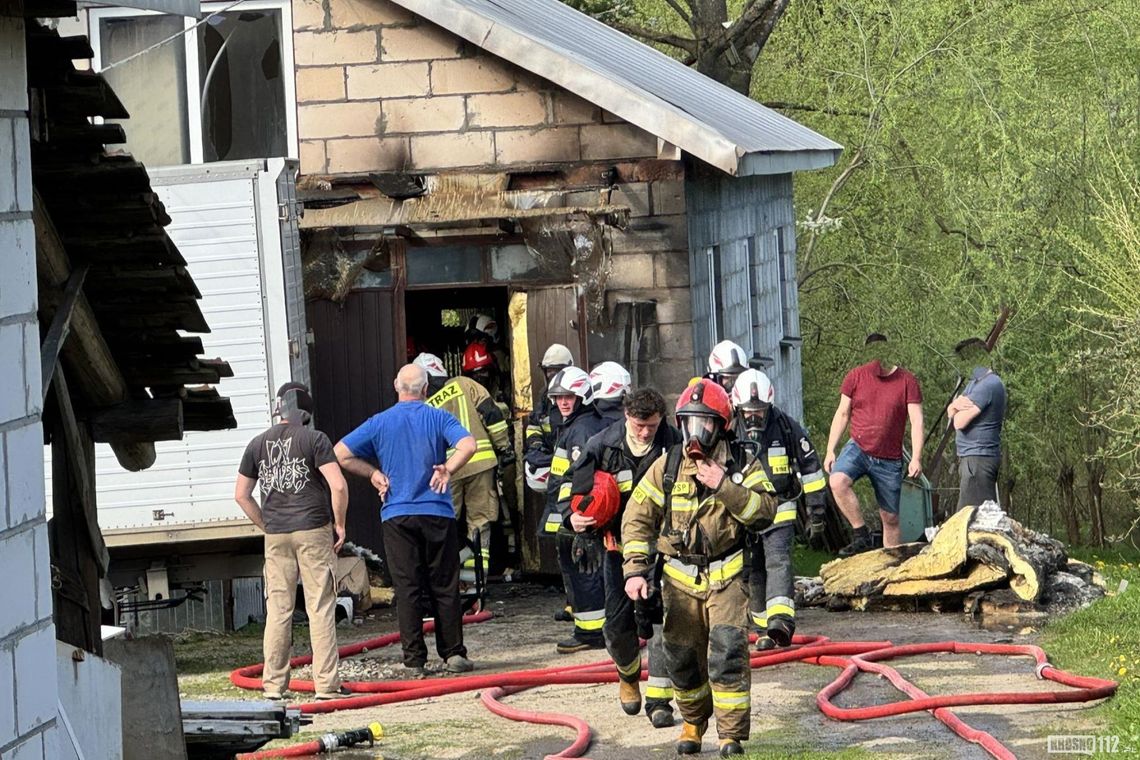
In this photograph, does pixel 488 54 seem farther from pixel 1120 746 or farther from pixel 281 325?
pixel 1120 746

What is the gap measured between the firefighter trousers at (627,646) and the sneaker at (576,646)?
1961 mm

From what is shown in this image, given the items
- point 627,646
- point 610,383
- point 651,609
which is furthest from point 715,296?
point 651,609

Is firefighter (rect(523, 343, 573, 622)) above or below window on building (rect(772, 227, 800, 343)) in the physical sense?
Result: below

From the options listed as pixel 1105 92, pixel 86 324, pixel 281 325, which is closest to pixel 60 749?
pixel 86 324

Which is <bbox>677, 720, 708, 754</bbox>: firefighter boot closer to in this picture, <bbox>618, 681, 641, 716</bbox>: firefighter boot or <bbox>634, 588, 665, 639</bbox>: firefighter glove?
<bbox>634, 588, 665, 639</bbox>: firefighter glove

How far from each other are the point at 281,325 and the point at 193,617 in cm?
238

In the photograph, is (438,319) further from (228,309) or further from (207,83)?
(228,309)

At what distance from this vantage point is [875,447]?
1484 cm

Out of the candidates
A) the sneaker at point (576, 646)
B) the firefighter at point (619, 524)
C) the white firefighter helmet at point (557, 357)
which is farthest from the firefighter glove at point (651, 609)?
the white firefighter helmet at point (557, 357)

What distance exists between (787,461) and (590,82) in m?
3.66

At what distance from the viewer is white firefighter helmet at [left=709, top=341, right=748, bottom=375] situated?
12477 mm

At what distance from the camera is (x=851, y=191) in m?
23.6

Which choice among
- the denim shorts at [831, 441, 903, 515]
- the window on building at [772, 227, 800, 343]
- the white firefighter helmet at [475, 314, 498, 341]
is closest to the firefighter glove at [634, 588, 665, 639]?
the denim shorts at [831, 441, 903, 515]

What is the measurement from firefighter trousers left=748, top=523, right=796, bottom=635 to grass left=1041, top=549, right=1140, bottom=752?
1.52 metres
